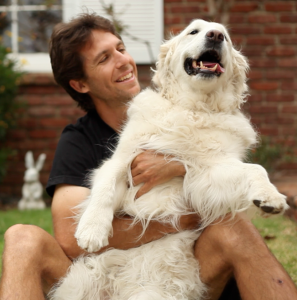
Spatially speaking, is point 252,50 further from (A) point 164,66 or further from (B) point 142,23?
(A) point 164,66

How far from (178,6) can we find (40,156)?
8.04 feet

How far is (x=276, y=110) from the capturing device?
18.8 feet

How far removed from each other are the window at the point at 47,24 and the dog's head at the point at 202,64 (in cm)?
279

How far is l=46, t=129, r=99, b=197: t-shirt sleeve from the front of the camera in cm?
274

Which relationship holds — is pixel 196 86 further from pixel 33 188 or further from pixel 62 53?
pixel 33 188

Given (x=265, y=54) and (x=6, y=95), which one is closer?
(x=6, y=95)

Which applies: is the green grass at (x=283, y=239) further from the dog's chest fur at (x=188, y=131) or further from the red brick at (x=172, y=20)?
the red brick at (x=172, y=20)

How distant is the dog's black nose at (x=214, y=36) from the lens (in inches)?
102

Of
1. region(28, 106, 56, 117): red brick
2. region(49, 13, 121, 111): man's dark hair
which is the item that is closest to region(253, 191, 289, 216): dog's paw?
region(49, 13, 121, 111): man's dark hair

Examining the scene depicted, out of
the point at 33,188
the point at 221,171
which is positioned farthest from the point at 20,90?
the point at 221,171

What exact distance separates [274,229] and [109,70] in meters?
2.11

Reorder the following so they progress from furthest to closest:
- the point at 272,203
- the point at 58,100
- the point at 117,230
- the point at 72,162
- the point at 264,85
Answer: the point at 58,100, the point at 264,85, the point at 72,162, the point at 117,230, the point at 272,203

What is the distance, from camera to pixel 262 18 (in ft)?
18.5

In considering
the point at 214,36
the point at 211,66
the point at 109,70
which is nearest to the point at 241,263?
the point at 211,66
